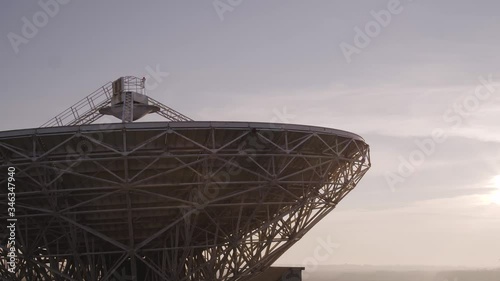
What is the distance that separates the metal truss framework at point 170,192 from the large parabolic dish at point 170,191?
0.19 ft

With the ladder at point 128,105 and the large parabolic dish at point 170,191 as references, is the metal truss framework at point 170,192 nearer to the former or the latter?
the large parabolic dish at point 170,191

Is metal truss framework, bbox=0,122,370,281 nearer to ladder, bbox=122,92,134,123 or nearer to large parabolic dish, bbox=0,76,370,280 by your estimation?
large parabolic dish, bbox=0,76,370,280

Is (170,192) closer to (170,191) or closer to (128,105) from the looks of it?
(170,191)

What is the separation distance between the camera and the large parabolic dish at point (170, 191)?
27.6 meters

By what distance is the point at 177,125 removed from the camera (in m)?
27.6

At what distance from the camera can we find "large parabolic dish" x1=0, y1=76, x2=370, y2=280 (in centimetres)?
2758

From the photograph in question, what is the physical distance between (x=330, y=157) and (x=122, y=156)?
33.6 ft

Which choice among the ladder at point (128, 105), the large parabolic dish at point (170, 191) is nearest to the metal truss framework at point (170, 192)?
the large parabolic dish at point (170, 191)

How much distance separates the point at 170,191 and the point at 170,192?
7 centimetres

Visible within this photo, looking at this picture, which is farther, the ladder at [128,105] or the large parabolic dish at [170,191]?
the ladder at [128,105]

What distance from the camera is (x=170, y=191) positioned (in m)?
30.6

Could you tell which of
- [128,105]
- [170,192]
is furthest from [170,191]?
[128,105]

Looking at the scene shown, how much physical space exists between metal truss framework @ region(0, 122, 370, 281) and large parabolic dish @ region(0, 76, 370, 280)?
6cm

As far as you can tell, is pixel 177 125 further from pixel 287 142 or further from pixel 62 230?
pixel 62 230
